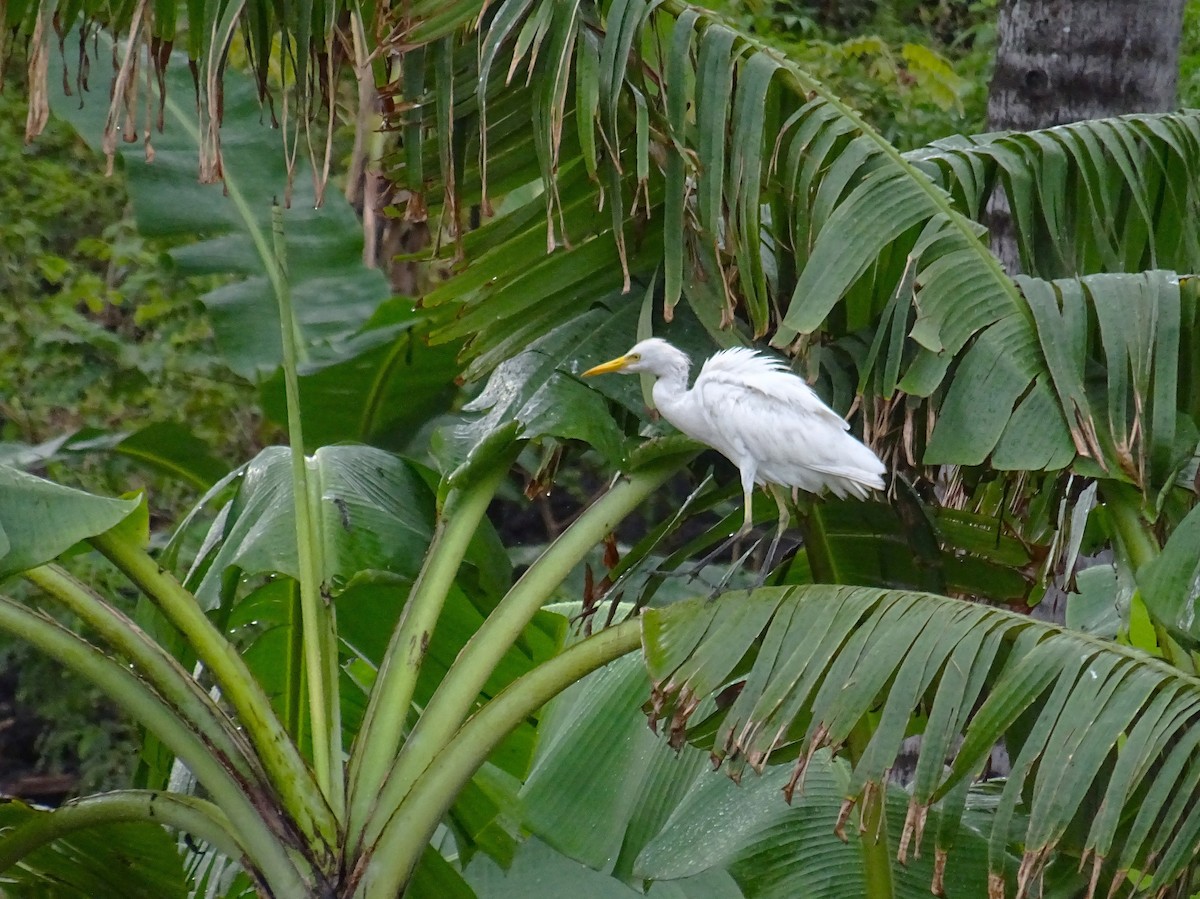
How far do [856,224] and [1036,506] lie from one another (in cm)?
113

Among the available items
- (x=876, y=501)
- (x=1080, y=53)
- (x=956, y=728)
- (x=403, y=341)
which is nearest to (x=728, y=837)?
(x=876, y=501)

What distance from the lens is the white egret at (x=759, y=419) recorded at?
8.93ft

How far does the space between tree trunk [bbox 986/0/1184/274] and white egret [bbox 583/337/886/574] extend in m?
1.46

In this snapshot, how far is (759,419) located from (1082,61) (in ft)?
6.26

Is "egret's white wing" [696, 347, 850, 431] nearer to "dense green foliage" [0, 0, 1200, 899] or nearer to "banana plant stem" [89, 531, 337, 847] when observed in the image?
"dense green foliage" [0, 0, 1200, 899]

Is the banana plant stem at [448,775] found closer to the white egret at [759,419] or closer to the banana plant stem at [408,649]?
the banana plant stem at [408,649]

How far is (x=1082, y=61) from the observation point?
12.9 ft

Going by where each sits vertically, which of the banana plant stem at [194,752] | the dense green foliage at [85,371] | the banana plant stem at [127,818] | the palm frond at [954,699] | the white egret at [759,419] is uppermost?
the white egret at [759,419]

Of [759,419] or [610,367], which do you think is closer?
[759,419]

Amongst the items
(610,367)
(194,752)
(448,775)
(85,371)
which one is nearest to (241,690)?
(194,752)

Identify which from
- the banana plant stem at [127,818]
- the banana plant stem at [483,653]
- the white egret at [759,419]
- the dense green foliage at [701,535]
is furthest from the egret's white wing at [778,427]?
the banana plant stem at [127,818]

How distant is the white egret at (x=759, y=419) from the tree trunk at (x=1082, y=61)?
1.46m

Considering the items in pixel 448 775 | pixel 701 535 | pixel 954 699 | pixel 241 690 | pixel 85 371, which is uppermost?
pixel 954 699

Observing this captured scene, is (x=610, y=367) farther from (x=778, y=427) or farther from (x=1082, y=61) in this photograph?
(x=1082, y=61)
